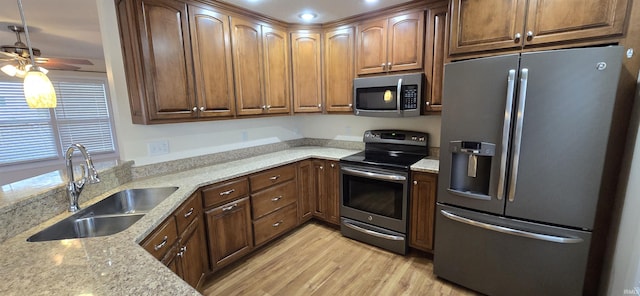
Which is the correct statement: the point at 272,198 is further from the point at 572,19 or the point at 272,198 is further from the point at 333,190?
the point at 572,19

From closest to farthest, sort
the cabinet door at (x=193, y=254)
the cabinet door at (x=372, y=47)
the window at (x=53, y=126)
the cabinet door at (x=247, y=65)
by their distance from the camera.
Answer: the cabinet door at (x=193, y=254) → the cabinet door at (x=247, y=65) → the cabinet door at (x=372, y=47) → the window at (x=53, y=126)

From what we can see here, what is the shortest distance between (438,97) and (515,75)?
0.75 metres

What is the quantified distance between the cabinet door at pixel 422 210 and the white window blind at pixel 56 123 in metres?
6.06

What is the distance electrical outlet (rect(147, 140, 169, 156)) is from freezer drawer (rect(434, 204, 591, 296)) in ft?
7.77

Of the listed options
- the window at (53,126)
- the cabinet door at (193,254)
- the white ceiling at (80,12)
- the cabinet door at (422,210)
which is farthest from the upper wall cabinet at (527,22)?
the window at (53,126)

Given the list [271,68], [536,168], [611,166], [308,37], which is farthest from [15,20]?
[611,166]

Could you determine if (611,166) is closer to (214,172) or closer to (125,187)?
(214,172)

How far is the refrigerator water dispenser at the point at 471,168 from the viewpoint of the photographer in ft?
5.69

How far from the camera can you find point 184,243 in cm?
167

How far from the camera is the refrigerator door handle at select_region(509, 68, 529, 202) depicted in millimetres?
1525

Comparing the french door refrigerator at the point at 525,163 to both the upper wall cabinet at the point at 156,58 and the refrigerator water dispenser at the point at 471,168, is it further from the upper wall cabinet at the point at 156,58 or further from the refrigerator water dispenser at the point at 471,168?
the upper wall cabinet at the point at 156,58

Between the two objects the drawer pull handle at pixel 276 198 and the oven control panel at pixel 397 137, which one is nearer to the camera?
the drawer pull handle at pixel 276 198

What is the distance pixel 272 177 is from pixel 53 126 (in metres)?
4.93

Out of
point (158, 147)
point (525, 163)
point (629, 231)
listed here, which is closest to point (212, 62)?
point (158, 147)
